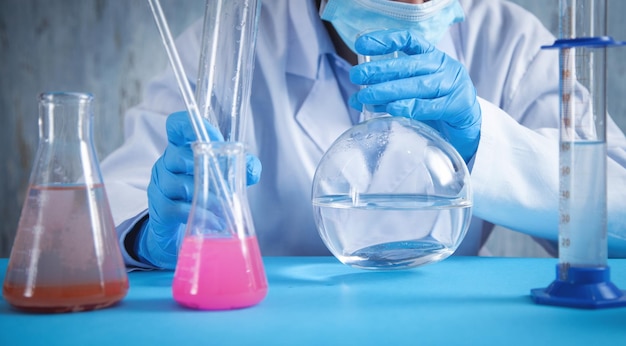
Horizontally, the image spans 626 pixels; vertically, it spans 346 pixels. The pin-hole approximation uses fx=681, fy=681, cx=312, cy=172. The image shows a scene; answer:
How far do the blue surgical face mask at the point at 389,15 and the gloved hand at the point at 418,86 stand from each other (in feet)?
0.41

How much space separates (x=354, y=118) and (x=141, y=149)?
497 mm

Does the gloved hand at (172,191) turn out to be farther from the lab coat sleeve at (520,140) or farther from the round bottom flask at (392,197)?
the lab coat sleeve at (520,140)

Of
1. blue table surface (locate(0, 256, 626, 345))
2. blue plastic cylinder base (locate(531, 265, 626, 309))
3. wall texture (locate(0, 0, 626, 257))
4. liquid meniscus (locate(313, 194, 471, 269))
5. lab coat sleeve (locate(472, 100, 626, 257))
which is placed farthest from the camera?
wall texture (locate(0, 0, 626, 257))

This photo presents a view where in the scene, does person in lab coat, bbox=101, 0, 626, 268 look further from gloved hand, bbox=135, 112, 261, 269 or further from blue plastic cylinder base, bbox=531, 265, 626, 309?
blue plastic cylinder base, bbox=531, 265, 626, 309

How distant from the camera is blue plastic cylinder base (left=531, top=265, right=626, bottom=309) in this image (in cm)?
73

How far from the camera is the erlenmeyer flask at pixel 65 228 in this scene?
676 millimetres

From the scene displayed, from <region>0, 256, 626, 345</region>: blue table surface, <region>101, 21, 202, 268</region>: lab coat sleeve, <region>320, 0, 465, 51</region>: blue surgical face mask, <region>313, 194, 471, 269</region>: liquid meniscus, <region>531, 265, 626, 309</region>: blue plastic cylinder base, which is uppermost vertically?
<region>320, 0, 465, 51</region>: blue surgical face mask

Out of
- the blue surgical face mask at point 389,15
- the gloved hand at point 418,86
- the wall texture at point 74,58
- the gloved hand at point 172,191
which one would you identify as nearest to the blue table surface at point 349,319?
the gloved hand at point 172,191

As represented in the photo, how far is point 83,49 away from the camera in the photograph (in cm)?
247

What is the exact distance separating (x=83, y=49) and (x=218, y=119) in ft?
5.74

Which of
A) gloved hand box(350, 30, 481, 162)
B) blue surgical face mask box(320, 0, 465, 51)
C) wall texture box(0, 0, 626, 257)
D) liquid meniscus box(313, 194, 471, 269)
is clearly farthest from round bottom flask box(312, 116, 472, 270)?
wall texture box(0, 0, 626, 257)

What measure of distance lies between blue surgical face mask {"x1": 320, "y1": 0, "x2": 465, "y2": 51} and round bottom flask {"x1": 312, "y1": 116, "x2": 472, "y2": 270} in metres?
0.40

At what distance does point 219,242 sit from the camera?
69cm

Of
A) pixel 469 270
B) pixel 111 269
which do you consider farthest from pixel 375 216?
pixel 111 269
